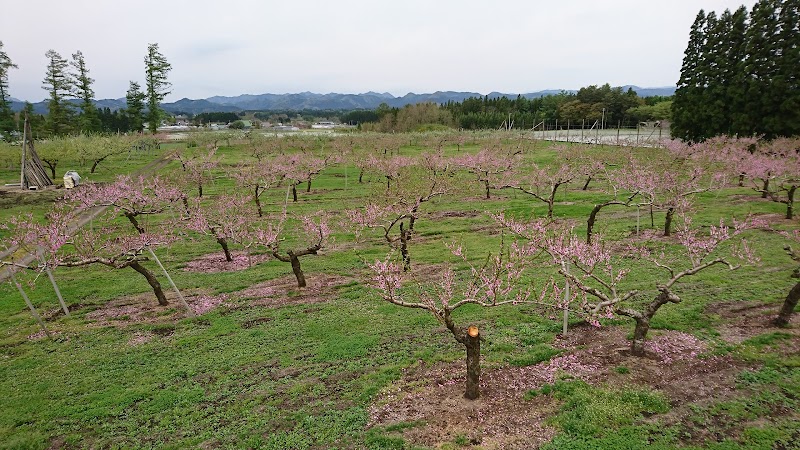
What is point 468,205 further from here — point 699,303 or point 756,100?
point 756,100

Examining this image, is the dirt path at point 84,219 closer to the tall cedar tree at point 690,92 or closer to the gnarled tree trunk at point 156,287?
the gnarled tree trunk at point 156,287

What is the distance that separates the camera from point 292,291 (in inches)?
643

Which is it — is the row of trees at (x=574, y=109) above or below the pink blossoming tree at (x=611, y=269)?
above

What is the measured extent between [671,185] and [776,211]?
891 centimetres

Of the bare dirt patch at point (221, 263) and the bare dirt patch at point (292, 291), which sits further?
the bare dirt patch at point (221, 263)

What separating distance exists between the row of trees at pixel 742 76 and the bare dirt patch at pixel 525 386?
124 feet

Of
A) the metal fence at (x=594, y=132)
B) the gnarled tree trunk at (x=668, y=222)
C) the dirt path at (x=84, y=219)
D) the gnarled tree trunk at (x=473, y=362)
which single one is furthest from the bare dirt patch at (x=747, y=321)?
the metal fence at (x=594, y=132)

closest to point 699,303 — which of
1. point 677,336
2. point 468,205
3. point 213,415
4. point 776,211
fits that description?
point 677,336

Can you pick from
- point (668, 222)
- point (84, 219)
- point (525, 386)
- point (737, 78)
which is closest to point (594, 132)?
point (737, 78)

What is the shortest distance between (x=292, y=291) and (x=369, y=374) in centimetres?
686

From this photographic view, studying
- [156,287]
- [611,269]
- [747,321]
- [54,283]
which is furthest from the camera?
[156,287]

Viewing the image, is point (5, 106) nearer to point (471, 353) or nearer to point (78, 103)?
point (78, 103)

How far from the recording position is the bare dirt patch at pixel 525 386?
8.22 meters

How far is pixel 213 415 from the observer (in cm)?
934
